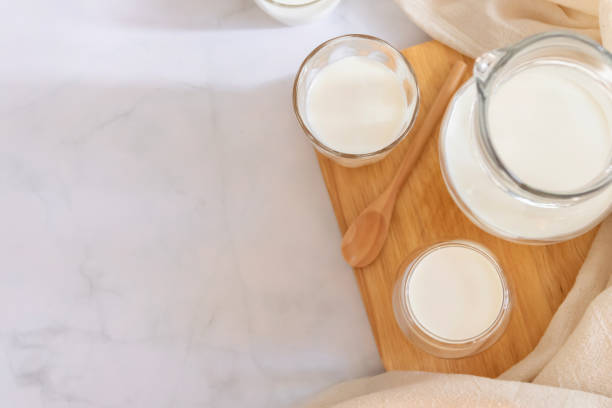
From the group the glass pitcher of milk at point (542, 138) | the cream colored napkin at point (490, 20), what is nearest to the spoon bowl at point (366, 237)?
the glass pitcher of milk at point (542, 138)

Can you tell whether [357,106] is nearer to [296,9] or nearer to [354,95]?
[354,95]

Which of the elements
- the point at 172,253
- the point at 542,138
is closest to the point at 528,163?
the point at 542,138

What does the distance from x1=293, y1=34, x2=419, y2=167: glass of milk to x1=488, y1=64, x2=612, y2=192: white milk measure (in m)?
0.12

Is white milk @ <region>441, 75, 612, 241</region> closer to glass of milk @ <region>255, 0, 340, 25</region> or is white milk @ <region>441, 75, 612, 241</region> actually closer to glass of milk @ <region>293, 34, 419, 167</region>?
glass of milk @ <region>293, 34, 419, 167</region>

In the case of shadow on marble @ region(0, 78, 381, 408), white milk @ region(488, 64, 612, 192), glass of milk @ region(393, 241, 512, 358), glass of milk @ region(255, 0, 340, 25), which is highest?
white milk @ region(488, 64, 612, 192)

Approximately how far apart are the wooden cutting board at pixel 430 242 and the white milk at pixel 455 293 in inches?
0.7

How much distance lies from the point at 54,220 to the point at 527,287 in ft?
1.80

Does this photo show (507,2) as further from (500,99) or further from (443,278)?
(443,278)

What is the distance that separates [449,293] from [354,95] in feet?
0.78

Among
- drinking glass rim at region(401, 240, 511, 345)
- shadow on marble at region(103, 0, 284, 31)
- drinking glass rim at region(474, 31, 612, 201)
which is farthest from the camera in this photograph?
shadow on marble at region(103, 0, 284, 31)

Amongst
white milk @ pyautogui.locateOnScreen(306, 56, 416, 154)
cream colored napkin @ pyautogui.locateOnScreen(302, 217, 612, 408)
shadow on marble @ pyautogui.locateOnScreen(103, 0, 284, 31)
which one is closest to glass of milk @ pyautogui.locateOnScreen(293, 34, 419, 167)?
white milk @ pyautogui.locateOnScreen(306, 56, 416, 154)

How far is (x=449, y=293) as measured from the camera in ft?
2.15

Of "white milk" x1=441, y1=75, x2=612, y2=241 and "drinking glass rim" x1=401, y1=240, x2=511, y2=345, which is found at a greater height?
"white milk" x1=441, y1=75, x2=612, y2=241

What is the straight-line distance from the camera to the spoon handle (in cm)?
66
